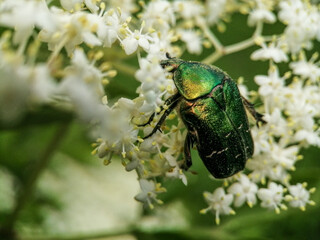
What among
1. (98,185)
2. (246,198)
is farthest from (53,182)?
(246,198)

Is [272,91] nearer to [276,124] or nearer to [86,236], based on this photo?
[276,124]

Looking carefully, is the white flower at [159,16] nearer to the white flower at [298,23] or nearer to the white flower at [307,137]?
the white flower at [298,23]

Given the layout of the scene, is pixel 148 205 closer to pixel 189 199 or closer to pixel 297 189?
pixel 297 189

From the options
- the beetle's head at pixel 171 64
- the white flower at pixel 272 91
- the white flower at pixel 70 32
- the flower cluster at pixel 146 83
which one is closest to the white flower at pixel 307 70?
the flower cluster at pixel 146 83

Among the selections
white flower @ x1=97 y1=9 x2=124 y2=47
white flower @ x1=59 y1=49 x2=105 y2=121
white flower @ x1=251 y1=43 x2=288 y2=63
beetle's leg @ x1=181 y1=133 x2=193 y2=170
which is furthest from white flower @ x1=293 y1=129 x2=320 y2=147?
white flower @ x1=59 y1=49 x2=105 y2=121

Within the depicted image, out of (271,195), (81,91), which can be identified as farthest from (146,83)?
(271,195)

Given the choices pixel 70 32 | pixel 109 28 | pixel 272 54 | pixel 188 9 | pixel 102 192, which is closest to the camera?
pixel 70 32

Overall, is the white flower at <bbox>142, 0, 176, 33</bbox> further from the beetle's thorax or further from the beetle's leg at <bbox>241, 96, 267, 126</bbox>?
the beetle's leg at <bbox>241, 96, 267, 126</bbox>
